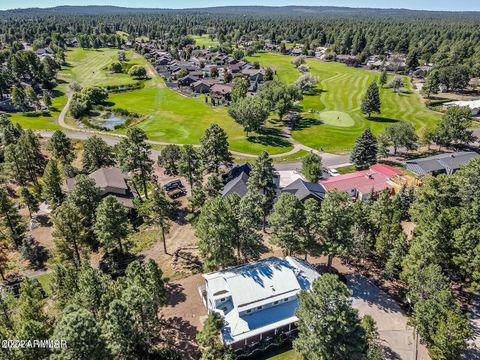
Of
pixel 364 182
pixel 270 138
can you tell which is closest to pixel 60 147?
pixel 270 138

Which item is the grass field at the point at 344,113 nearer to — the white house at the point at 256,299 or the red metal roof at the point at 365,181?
the red metal roof at the point at 365,181

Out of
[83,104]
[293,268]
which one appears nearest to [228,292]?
[293,268]

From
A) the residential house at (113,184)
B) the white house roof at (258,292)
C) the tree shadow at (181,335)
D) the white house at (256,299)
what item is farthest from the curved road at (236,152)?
the tree shadow at (181,335)

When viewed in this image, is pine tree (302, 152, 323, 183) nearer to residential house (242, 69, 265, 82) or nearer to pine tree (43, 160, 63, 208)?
pine tree (43, 160, 63, 208)

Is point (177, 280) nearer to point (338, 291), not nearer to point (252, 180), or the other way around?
point (252, 180)

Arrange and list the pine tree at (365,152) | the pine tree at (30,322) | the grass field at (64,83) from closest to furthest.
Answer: the pine tree at (30,322)
the pine tree at (365,152)
the grass field at (64,83)

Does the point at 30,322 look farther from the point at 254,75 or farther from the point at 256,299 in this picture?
the point at 254,75

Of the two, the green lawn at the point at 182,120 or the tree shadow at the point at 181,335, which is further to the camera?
the green lawn at the point at 182,120
